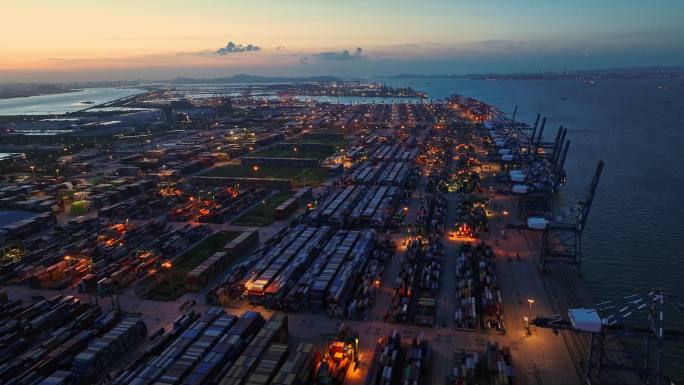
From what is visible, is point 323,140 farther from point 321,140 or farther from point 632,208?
point 632,208

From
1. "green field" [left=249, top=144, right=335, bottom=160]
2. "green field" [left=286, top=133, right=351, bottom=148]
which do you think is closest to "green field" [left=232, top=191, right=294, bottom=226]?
"green field" [left=249, top=144, right=335, bottom=160]

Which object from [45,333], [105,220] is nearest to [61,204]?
[105,220]

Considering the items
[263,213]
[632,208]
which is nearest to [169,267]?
[263,213]

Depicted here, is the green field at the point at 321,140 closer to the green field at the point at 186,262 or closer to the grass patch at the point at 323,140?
the grass patch at the point at 323,140

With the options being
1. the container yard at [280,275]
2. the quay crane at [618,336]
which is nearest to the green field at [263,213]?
the container yard at [280,275]

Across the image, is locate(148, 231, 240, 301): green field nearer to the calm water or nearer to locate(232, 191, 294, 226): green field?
locate(232, 191, 294, 226): green field

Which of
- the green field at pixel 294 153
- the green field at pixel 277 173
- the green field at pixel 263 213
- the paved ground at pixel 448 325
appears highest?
the green field at pixel 294 153

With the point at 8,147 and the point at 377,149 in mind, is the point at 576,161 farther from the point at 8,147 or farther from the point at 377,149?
the point at 8,147
